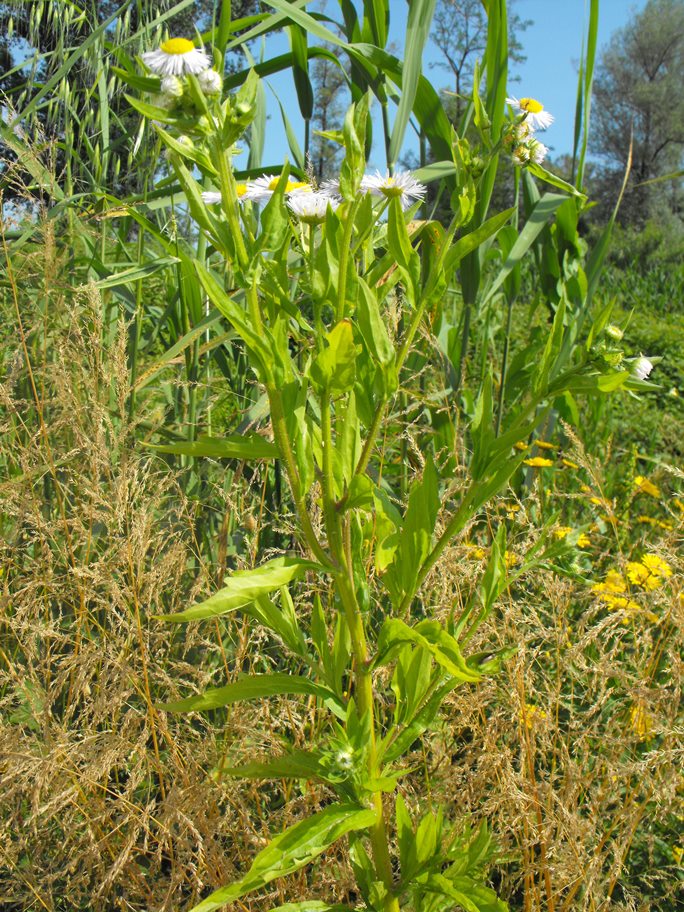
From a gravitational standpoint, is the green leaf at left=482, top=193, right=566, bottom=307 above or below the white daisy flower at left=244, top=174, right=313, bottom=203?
below

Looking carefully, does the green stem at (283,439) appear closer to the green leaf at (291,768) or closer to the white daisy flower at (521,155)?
the green leaf at (291,768)

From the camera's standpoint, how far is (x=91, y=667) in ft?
3.97

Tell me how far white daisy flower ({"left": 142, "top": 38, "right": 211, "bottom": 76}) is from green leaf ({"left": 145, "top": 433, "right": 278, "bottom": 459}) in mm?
336

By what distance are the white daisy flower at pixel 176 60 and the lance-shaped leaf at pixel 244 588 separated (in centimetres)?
46

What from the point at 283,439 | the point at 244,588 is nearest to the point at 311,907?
the point at 244,588

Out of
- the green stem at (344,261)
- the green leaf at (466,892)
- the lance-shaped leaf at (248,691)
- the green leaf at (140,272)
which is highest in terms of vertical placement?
the green stem at (344,261)

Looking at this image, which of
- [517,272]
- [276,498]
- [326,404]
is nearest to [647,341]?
[517,272]

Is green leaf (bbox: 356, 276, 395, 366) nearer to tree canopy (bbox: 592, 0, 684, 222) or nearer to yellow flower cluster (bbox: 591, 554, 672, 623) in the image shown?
yellow flower cluster (bbox: 591, 554, 672, 623)

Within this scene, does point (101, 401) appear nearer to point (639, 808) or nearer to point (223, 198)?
point (223, 198)

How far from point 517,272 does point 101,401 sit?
1076 millimetres

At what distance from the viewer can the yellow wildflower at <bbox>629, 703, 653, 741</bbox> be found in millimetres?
1232

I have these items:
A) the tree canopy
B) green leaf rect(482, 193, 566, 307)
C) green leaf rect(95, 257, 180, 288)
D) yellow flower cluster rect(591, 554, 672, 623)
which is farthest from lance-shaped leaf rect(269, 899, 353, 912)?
the tree canopy

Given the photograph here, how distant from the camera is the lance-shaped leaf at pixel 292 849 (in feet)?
2.57

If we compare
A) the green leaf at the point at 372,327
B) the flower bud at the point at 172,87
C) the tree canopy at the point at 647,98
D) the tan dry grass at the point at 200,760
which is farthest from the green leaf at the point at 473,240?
the tree canopy at the point at 647,98
